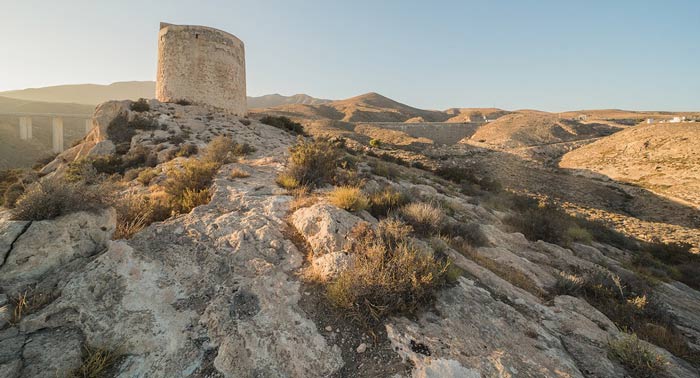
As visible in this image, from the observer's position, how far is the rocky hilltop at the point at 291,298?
98.0 inches

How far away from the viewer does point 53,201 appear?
3.69 metres

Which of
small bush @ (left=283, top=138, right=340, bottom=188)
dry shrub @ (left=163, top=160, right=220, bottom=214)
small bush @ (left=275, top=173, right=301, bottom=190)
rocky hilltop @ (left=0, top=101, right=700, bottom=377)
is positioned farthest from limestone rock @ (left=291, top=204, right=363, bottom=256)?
dry shrub @ (left=163, top=160, right=220, bottom=214)

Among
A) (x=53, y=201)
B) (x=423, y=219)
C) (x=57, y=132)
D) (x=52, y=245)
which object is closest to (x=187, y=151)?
(x=53, y=201)

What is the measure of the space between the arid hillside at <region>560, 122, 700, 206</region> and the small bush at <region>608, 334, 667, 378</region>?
69.7 feet

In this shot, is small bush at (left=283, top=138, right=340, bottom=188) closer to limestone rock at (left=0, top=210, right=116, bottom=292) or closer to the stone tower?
limestone rock at (left=0, top=210, right=116, bottom=292)

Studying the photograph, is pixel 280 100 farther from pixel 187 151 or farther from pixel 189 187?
pixel 189 187

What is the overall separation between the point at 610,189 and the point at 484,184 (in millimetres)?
10525

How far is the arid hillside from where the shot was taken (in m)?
19.3

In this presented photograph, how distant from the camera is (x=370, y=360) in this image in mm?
2523

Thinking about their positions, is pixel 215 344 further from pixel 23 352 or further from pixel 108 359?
pixel 23 352

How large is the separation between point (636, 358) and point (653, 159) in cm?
3013

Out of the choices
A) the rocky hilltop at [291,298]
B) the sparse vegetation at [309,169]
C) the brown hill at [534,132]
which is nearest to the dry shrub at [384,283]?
the rocky hilltop at [291,298]

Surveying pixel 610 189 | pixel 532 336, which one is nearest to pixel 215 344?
pixel 532 336

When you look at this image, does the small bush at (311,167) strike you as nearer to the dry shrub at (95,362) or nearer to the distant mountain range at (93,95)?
the dry shrub at (95,362)
